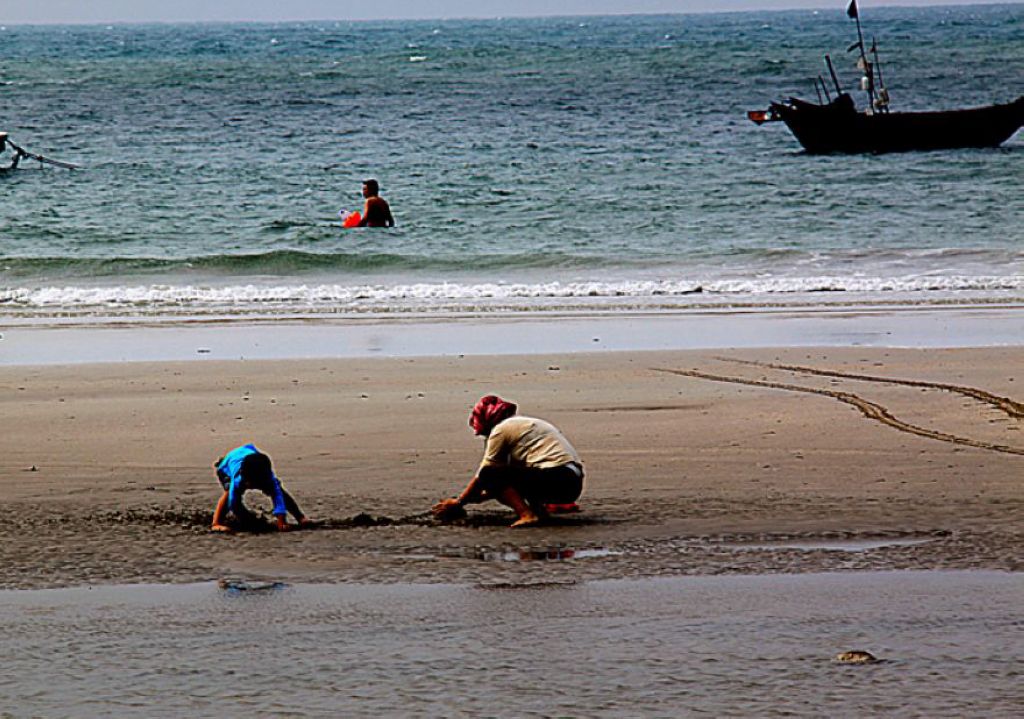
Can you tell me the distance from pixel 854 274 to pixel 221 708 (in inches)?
652

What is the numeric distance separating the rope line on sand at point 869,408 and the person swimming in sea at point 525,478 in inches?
106

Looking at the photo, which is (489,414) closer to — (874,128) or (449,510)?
(449,510)

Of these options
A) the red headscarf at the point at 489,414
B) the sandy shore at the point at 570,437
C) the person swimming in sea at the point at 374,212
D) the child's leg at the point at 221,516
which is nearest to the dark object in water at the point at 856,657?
the sandy shore at the point at 570,437

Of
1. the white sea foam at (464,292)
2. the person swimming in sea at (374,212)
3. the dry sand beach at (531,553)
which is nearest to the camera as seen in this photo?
the dry sand beach at (531,553)

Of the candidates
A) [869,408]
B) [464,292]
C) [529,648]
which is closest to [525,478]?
[529,648]

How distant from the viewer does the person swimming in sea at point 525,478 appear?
7.65 meters

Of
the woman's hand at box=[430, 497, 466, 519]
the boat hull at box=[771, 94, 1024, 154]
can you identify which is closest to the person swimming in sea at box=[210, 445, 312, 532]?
the woman's hand at box=[430, 497, 466, 519]

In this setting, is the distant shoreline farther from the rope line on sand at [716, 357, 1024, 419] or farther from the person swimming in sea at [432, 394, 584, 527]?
the person swimming in sea at [432, 394, 584, 527]

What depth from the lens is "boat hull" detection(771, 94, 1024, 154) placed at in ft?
118

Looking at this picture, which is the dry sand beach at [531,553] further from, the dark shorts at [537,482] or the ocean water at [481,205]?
the ocean water at [481,205]

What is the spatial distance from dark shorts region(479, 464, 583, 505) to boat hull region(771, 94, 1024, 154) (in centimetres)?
2926

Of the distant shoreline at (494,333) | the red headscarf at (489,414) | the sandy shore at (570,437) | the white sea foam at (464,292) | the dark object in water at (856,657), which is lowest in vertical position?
the white sea foam at (464,292)

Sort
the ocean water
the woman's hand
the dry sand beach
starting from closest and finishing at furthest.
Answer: the dry sand beach, the woman's hand, the ocean water

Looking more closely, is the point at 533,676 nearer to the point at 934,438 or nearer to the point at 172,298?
the point at 934,438
